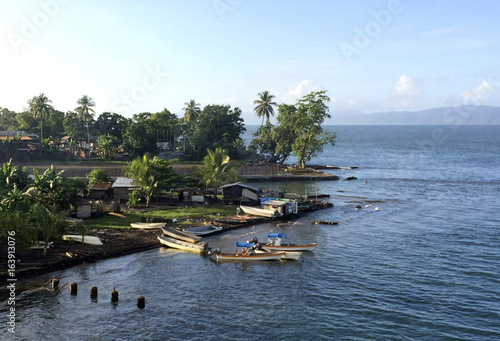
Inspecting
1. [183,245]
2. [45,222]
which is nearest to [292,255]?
[183,245]

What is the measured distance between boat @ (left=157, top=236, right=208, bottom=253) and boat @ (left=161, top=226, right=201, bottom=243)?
1.67 feet

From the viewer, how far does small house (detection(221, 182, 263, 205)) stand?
219ft

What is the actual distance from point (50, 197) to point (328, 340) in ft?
120

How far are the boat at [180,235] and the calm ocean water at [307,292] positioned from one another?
241 centimetres

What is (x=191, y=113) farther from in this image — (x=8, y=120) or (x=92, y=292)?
(x=92, y=292)

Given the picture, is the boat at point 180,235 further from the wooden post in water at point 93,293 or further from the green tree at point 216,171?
the green tree at point 216,171

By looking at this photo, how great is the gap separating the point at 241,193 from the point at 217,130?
57824mm

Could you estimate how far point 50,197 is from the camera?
50938 mm

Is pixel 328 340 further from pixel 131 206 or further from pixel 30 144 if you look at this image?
pixel 30 144

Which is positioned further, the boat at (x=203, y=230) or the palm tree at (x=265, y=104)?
the palm tree at (x=265, y=104)

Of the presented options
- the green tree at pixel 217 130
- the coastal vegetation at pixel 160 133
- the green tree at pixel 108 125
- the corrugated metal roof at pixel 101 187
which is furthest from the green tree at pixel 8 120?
the corrugated metal roof at pixel 101 187

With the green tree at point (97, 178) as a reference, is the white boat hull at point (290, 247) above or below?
below

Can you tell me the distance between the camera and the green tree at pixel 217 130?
118 meters

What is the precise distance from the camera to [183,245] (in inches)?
1795
